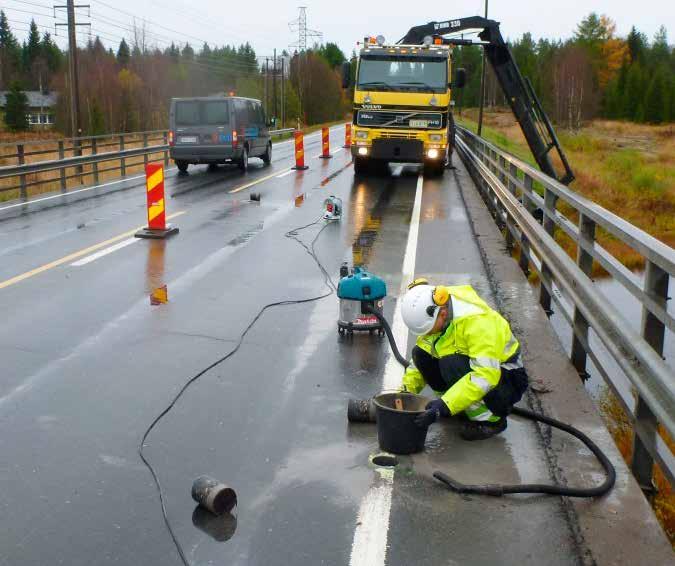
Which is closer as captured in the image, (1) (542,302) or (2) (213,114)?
(1) (542,302)

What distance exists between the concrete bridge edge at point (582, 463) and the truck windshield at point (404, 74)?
13784 mm

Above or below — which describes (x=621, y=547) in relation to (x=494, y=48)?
below

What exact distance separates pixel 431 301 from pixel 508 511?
4.15ft

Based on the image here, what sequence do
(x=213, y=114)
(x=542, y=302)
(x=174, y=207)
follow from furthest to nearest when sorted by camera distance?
(x=213, y=114) < (x=174, y=207) < (x=542, y=302)

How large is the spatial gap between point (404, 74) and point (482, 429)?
1750 centimetres

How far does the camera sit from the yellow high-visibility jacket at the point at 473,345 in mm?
4688

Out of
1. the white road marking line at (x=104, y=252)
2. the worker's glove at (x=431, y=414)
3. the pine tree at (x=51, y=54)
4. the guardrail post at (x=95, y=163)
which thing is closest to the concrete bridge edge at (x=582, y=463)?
the worker's glove at (x=431, y=414)

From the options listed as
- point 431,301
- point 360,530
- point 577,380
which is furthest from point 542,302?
point 360,530

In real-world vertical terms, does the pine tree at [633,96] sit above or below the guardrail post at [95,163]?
above

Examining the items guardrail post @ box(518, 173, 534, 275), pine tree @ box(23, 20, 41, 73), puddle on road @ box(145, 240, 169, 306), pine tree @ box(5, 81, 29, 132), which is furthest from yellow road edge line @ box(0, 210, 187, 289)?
pine tree @ box(23, 20, 41, 73)

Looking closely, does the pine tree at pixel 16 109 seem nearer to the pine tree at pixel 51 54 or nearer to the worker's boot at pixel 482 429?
the pine tree at pixel 51 54

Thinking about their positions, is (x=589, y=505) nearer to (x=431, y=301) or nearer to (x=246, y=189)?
(x=431, y=301)

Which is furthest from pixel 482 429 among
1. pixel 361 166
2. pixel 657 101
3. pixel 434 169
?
pixel 657 101

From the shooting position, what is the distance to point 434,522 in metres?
3.94
